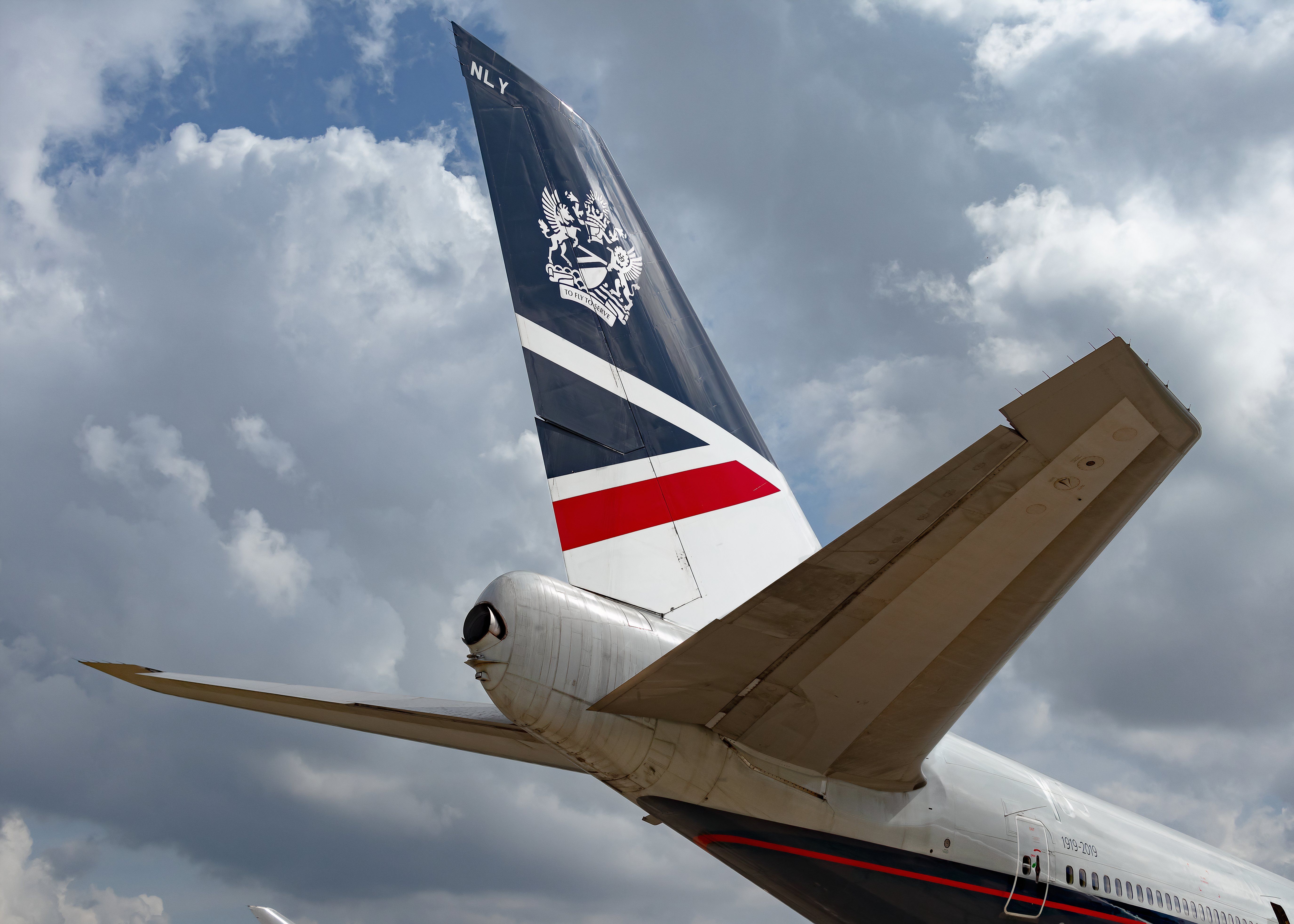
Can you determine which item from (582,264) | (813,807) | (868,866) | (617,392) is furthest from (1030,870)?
(582,264)

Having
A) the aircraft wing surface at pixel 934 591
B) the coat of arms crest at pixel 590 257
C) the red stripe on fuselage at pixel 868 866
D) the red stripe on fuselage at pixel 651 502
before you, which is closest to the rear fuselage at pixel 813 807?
the red stripe on fuselage at pixel 868 866

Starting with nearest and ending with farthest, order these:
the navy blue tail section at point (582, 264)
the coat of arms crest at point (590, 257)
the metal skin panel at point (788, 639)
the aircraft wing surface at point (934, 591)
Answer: the aircraft wing surface at point (934, 591), the metal skin panel at point (788, 639), the navy blue tail section at point (582, 264), the coat of arms crest at point (590, 257)

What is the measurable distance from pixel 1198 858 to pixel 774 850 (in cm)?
583

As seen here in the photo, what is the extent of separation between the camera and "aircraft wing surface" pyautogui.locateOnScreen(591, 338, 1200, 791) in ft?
11.9

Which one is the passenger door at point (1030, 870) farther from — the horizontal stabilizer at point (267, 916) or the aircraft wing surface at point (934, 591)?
the horizontal stabilizer at point (267, 916)

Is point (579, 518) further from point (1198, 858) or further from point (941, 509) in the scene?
point (1198, 858)

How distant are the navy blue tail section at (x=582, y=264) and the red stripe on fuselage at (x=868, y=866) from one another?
3.07 m

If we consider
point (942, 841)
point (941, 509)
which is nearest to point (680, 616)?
point (942, 841)

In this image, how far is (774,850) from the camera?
6.11 metres

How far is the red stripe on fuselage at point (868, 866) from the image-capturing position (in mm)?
6109

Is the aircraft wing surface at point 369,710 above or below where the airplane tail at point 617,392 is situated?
below

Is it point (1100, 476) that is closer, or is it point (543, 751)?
point (1100, 476)

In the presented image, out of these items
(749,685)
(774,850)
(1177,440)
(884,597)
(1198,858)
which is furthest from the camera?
(1198,858)

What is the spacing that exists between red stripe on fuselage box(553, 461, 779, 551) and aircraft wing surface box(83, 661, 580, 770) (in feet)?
5.13
